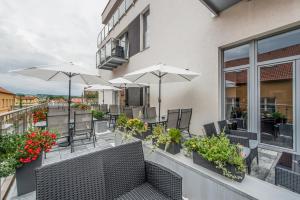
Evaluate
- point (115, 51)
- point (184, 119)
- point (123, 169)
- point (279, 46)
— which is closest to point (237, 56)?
point (279, 46)

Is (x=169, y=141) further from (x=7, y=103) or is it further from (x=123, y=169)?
(x=7, y=103)

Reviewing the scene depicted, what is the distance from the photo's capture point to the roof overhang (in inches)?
171

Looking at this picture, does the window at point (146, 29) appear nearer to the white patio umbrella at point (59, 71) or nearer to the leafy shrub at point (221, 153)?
the white patio umbrella at point (59, 71)

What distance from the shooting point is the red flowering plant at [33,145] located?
2.35 metres

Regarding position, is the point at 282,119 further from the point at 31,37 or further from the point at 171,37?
the point at 31,37

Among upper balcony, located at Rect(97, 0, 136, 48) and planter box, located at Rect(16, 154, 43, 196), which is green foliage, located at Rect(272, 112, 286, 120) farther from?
upper balcony, located at Rect(97, 0, 136, 48)

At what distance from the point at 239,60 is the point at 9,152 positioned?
228 inches

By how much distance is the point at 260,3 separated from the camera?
3.98 metres

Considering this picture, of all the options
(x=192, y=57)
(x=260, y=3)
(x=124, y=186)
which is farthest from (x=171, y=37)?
(x=124, y=186)

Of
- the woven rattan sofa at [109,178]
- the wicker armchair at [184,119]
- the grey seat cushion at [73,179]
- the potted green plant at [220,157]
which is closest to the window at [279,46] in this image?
the wicker armchair at [184,119]

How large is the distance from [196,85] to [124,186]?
4819mm

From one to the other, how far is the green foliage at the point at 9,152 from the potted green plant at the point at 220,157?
2.53 meters

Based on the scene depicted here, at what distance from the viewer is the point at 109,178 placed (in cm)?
168

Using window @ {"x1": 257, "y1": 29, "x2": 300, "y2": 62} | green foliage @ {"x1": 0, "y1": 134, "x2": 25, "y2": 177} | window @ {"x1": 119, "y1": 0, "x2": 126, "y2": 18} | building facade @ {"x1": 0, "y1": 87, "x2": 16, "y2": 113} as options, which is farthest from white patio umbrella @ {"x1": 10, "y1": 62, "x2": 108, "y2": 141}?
window @ {"x1": 119, "y1": 0, "x2": 126, "y2": 18}
